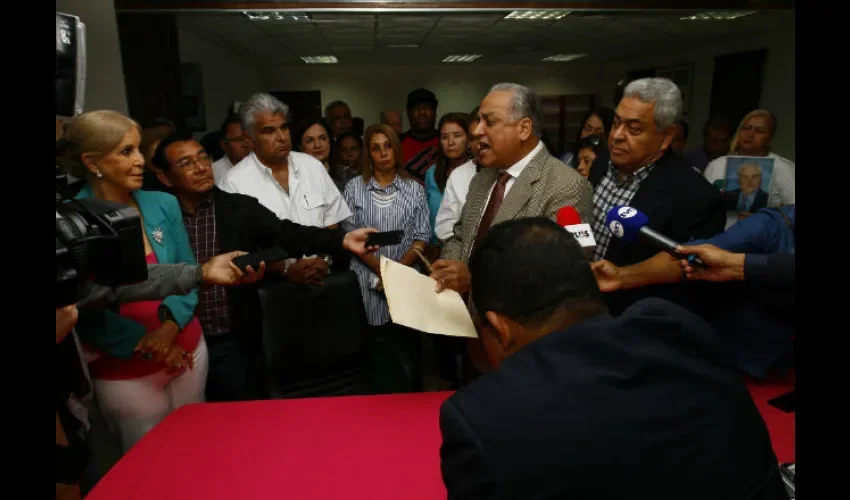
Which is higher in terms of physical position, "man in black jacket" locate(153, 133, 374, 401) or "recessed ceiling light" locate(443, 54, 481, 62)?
"recessed ceiling light" locate(443, 54, 481, 62)

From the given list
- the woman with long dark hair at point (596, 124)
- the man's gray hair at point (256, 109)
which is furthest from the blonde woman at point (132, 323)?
the woman with long dark hair at point (596, 124)

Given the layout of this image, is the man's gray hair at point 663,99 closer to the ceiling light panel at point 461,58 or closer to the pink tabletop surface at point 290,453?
the pink tabletop surface at point 290,453

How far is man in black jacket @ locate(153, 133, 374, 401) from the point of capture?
219cm

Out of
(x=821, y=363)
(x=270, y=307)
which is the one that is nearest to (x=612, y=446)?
(x=821, y=363)

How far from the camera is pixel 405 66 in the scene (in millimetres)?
11281

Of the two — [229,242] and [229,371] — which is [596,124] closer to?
[229,242]

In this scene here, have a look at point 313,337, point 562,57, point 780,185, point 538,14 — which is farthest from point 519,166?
point 562,57

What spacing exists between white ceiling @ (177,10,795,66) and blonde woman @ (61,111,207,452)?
381 centimetres

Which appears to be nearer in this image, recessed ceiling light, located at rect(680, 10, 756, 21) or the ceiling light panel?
recessed ceiling light, located at rect(680, 10, 756, 21)

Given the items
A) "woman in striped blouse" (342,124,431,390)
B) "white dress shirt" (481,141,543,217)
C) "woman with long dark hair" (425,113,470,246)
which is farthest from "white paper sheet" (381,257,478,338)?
"woman with long dark hair" (425,113,470,246)

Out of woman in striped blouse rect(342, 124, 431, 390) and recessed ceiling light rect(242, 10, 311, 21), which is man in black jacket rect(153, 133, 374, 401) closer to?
woman in striped blouse rect(342, 124, 431, 390)

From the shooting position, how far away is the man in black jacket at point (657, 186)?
177 centimetres

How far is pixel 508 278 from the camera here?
0.93 m

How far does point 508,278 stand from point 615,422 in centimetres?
→ 31
